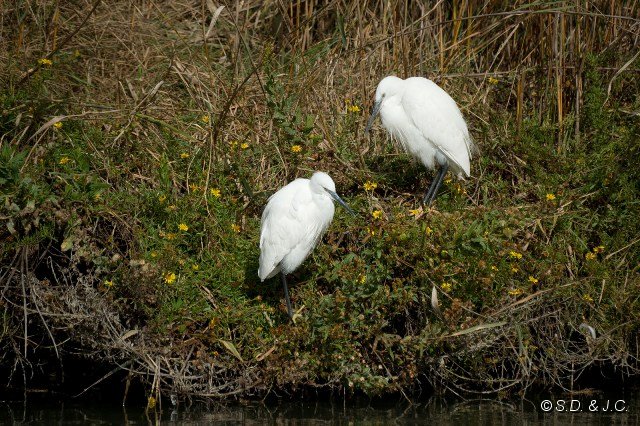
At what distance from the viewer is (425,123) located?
5.49 metres

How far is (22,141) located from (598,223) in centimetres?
337

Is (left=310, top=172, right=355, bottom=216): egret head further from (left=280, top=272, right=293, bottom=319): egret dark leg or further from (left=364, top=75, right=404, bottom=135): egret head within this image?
(left=364, top=75, right=404, bottom=135): egret head

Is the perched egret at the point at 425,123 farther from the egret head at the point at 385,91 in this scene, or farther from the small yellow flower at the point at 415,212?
the small yellow flower at the point at 415,212

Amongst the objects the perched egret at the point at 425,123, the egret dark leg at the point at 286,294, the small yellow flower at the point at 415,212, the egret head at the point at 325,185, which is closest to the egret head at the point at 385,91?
the perched egret at the point at 425,123

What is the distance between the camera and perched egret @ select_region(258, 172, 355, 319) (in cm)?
455

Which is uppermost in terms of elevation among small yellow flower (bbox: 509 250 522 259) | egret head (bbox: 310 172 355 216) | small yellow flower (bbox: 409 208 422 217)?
egret head (bbox: 310 172 355 216)

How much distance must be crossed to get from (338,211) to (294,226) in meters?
0.64

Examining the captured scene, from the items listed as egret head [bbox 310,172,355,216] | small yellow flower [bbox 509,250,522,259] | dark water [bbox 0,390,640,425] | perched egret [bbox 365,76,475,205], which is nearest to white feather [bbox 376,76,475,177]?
perched egret [bbox 365,76,475,205]

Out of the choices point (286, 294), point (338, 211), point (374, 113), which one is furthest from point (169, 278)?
point (374, 113)

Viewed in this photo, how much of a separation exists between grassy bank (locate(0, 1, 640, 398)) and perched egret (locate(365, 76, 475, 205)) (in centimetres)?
23

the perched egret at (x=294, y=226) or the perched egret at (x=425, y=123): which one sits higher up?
the perched egret at (x=425, y=123)

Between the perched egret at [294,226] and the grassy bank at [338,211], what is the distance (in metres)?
0.23

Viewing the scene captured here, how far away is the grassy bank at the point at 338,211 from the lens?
4.49 metres

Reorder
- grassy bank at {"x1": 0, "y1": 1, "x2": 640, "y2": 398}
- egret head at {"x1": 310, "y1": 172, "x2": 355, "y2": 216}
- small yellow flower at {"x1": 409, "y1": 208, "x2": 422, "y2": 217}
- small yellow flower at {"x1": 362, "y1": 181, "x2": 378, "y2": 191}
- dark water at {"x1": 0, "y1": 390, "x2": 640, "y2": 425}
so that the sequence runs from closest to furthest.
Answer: dark water at {"x1": 0, "y1": 390, "x2": 640, "y2": 425}, grassy bank at {"x1": 0, "y1": 1, "x2": 640, "y2": 398}, egret head at {"x1": 310, "y1": 172, "x2": 355, "y2": 216}, small yellow flower at {"x1": 409, "y1": 208, "x2": 422, "y2": 217}, small yellow flower at {"x1": 362, "y1": 181, "x2": 378, "y2": 191}
